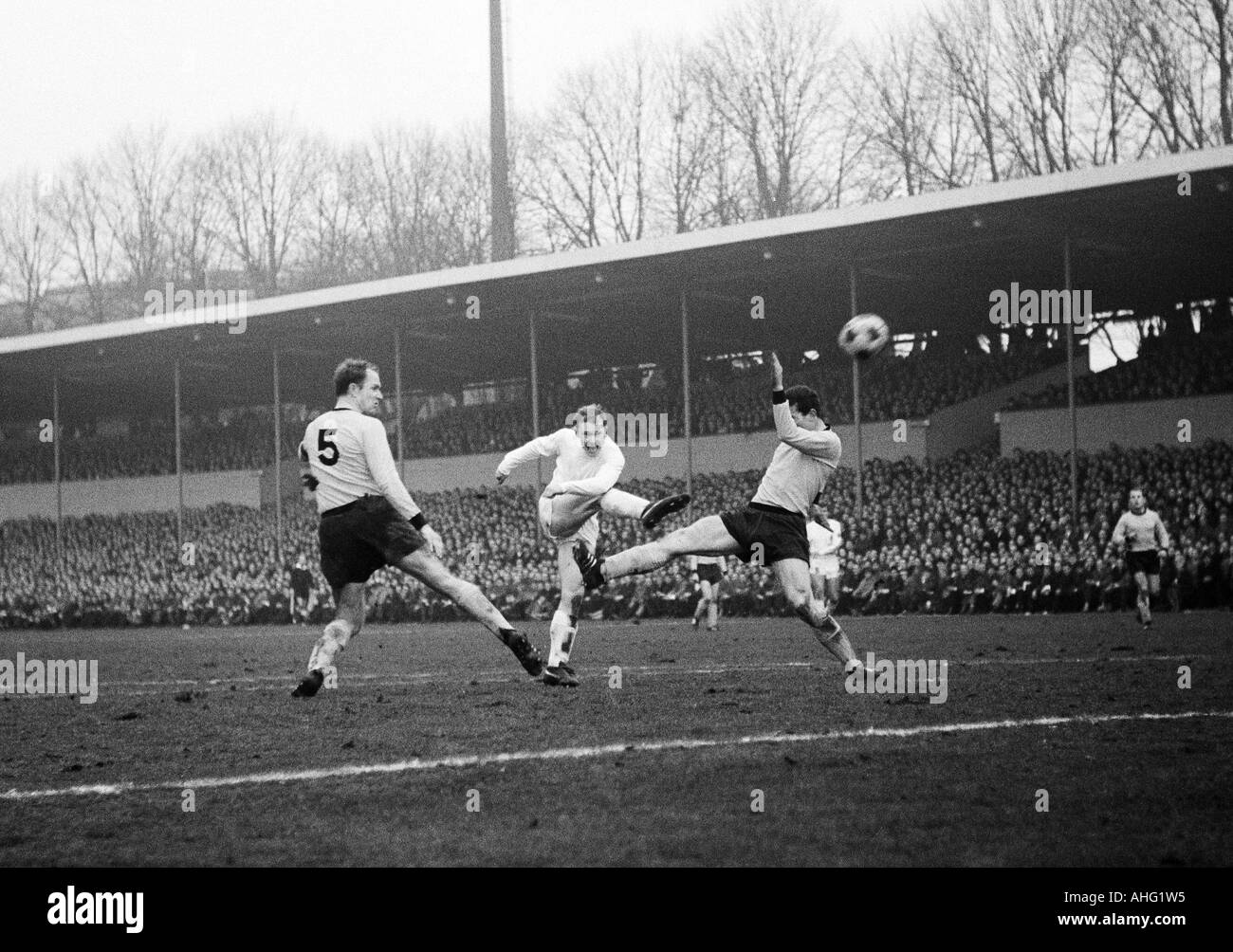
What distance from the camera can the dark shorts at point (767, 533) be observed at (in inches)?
388

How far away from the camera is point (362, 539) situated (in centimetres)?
938

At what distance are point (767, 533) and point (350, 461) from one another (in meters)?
2.69

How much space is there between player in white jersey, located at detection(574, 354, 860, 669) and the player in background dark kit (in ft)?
78.0

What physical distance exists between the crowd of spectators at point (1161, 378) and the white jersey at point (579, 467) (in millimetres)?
25024

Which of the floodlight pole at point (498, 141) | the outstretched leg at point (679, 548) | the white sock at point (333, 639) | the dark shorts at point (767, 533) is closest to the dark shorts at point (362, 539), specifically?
the white sock at point (333, 639)

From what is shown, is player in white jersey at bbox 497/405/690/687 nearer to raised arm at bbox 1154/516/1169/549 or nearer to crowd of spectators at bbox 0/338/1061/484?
raised arm at bbox 1154/516/1169/549

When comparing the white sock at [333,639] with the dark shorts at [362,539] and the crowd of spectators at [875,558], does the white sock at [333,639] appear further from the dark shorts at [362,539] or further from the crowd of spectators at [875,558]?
the crowd of spectators at [875,558]

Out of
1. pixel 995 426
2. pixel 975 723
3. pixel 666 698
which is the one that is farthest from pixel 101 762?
pixel 995 426

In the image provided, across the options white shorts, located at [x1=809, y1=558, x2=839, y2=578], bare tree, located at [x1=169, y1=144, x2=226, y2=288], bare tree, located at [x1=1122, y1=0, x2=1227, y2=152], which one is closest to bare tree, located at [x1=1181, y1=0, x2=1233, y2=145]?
bare tree, located at [x1=1122, y1=0, x2=1227, y2=152]

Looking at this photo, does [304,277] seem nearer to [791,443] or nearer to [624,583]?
[624,583]

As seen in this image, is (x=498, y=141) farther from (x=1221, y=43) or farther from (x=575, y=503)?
(x=575, y=503)

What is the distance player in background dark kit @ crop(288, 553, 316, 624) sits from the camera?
1294 inches

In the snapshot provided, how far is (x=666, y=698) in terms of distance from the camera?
9703 mm

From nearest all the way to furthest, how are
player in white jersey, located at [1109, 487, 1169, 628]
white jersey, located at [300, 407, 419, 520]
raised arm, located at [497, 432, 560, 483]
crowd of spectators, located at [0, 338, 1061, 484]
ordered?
white jersey, located at [300, 407, 419, 520] → raised arm, located at [497, 432, 560, 483] → player in white jersey, located at [1109, 487, 1169, 628] → crowd of spectators, located at [0, 338, 1061, 484]
